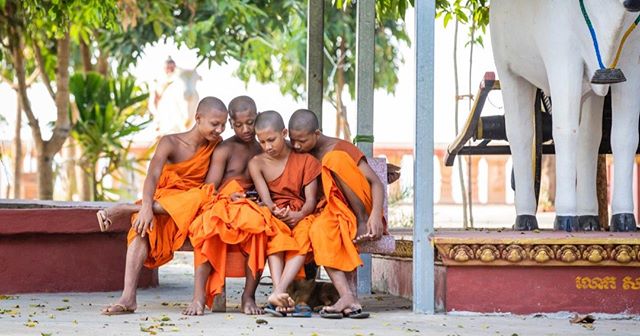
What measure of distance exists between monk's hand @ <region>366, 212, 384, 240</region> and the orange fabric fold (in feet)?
0.24

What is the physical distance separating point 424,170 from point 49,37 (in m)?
8.82

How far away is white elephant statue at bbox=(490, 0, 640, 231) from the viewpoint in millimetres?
7324

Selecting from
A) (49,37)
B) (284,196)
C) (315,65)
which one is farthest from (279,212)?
(49,37)

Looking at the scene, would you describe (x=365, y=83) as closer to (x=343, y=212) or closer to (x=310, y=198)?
(x=310, y=198)

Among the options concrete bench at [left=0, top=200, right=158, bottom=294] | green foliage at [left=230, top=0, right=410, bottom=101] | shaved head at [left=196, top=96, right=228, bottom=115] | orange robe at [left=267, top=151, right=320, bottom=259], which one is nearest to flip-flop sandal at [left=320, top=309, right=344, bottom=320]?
orange robe at [left=267, top=151, right=320, bottom=259]

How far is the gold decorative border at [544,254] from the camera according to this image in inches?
267

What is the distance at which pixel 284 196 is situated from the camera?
7.18 metres

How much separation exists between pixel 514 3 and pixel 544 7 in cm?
40

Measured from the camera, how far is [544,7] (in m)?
7.43

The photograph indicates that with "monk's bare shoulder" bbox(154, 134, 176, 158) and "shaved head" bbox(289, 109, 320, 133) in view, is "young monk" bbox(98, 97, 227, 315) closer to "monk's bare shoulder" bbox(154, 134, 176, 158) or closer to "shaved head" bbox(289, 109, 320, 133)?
"monk's bare shoulder" bbox(154, 134, 176, 158)

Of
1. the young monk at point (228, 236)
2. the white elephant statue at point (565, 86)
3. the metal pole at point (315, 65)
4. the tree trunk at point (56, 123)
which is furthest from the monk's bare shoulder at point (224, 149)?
the tree trunk at point (56, 123)

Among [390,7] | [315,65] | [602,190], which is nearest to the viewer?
[602,190]

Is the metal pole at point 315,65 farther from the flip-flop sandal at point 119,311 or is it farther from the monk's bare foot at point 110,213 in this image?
the flip-flop sandal at point 119,311

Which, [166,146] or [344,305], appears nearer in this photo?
[344,305]
